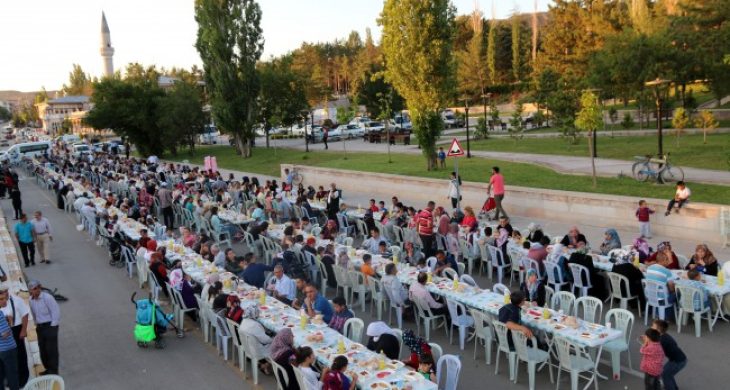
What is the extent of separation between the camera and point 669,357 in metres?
6.78

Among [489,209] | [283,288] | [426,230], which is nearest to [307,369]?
[283,288]

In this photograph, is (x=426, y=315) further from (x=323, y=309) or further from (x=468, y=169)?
(x=468, y=169)

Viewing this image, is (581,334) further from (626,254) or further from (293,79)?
(293,79)

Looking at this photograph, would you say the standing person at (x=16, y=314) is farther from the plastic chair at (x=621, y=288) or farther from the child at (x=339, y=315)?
the plastic chair at (x=621, y=288)

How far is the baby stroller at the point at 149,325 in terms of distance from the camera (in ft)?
31.4

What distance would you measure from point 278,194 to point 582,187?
32.0 feet

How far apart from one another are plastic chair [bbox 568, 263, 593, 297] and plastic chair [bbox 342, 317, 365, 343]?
4.17 metres

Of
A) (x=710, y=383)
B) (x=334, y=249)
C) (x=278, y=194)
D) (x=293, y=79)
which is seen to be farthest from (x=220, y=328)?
(x=293, y=79)

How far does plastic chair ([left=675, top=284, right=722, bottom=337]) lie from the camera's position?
8.66m

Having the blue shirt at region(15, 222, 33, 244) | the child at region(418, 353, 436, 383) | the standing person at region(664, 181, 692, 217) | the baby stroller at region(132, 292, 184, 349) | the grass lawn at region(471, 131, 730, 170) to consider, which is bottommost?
the baby stroller at region(132, 292, 184, 349)

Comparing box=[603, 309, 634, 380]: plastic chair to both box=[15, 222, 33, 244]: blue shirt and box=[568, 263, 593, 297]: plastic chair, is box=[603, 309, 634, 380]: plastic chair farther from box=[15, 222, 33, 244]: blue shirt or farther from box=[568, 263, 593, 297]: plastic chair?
box=[15, 222, 33, 244]: blue shirt

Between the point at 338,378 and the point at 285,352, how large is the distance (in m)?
1.17

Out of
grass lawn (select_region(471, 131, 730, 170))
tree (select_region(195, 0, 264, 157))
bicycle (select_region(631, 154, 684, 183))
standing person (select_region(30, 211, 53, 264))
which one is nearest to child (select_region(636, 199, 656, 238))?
bicycle (select_region(631, 154, 684, 183))

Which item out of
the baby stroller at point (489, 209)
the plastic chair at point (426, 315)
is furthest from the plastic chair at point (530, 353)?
the baby stroller at point (489, 209)
